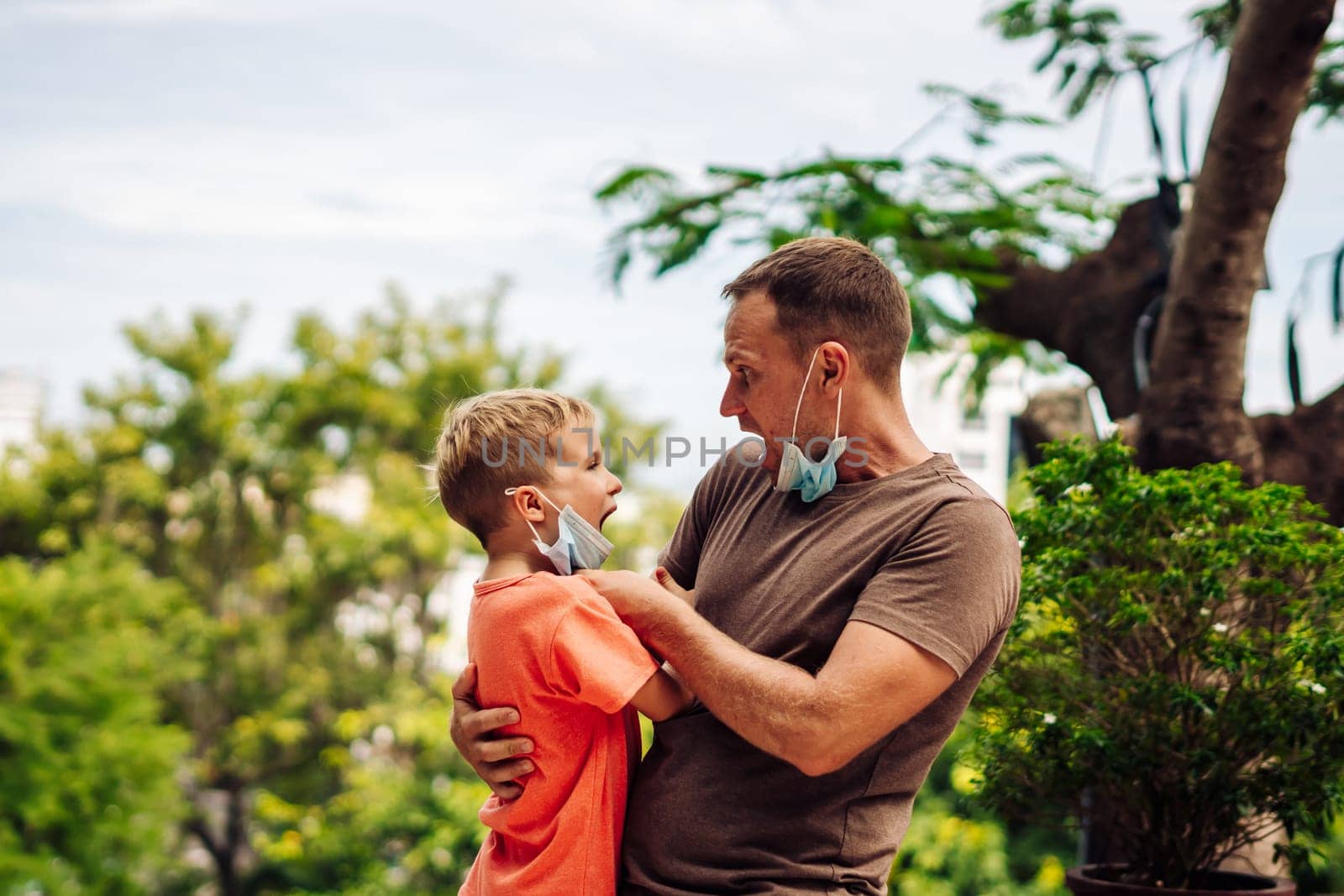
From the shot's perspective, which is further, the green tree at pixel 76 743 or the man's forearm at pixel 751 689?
the green tree at pixel 76 743

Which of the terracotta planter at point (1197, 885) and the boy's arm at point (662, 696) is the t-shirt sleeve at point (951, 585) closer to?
the boy's arm at point (662, 696)

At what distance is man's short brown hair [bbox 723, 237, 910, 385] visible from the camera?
5.29 feet

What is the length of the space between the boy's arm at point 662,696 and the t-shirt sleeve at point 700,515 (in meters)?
0.36

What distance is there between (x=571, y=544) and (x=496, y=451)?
167mm

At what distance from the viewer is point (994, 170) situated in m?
4.31

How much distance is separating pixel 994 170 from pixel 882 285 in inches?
115

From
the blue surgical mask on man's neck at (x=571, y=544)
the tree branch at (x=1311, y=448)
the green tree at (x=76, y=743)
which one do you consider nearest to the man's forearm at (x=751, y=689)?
the blue surgical mask on man's neck at (x=571, y=544)

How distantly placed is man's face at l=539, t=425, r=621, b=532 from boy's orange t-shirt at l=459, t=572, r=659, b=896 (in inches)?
5.4

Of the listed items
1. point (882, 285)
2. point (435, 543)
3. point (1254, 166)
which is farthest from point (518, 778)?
point (435, 543)

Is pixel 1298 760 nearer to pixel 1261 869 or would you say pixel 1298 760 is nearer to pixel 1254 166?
pixel 1261 869

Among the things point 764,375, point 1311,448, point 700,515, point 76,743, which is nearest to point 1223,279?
point 1311,448

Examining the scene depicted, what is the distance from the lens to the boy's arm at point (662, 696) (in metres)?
1.53

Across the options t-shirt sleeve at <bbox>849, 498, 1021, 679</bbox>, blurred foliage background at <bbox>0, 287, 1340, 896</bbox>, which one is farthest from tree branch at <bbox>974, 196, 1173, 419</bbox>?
blurred foliage background at <bbox>0, 287, 1340, 896</bbox>

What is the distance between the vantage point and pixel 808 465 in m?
1.64
